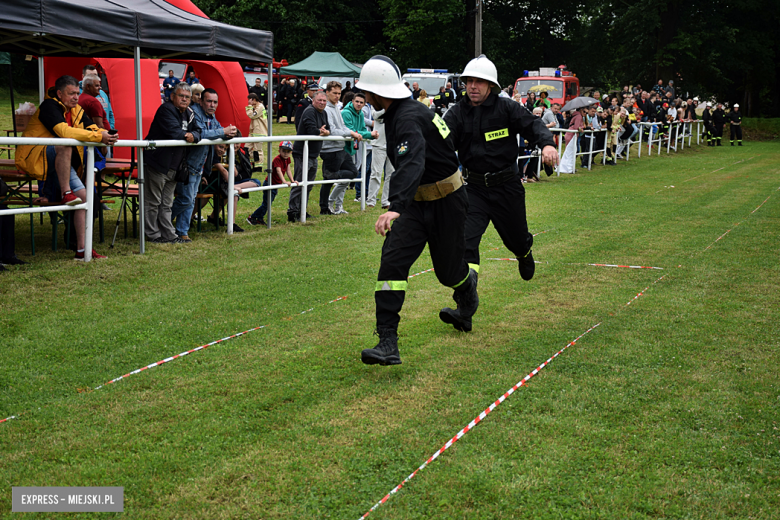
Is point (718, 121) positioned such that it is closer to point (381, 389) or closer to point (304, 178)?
point (304, 178)

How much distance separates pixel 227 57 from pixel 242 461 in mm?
Answer: 8785

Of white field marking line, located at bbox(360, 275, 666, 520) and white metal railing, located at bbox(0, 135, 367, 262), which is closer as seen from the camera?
white field marking line, located at bbox(360, 275, 666, 520)

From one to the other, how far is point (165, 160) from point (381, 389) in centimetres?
557

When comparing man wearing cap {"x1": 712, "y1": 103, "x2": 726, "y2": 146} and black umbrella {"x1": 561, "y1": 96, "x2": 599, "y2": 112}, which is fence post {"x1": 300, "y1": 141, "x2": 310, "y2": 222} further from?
man wearing cap {"x1": 712, "y1": 103, "x2": 726, "y2": 146}

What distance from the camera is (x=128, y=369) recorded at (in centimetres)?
513

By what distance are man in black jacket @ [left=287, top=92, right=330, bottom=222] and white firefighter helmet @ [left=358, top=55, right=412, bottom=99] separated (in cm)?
674

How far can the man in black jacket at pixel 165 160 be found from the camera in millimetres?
9297

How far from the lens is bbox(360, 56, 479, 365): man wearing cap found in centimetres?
491

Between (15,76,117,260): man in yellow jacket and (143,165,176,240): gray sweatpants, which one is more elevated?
(15,76,117,260): man in yellow jacket

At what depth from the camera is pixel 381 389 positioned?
189 inches

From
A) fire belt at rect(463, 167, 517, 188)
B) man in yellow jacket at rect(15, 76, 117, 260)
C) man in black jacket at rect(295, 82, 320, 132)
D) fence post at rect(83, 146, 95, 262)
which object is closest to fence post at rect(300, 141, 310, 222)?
man in black jacket at rect(295, 82, 320, 132)

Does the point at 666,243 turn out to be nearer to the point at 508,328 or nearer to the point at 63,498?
→ the point at 508,328

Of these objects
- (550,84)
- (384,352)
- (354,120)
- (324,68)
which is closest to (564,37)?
(550,84)

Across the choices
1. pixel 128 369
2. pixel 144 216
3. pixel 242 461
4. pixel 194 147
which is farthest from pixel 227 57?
pixel 242 461
